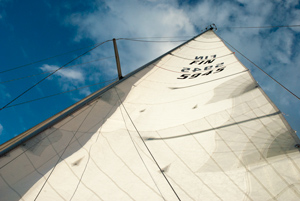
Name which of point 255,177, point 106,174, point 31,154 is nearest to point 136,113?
point 106,174

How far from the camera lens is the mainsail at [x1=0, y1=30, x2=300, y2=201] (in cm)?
269

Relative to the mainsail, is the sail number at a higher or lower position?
higher

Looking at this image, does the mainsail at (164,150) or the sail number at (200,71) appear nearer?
the mainsail at (164,150)

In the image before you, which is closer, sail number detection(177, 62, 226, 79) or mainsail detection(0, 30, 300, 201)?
mainsail detection(0, 30, 300, 201)

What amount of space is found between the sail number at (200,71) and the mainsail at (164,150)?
0.75 meters

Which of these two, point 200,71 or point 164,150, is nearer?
point 164,150

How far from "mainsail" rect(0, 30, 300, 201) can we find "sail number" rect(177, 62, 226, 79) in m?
0.75

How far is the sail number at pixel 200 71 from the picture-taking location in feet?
17.1

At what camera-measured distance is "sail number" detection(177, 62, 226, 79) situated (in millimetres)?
5204

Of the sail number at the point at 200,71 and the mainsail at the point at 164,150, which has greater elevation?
the sail number at the point at 200,71

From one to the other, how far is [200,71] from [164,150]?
9.92ft

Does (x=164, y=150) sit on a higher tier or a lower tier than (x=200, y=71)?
lower

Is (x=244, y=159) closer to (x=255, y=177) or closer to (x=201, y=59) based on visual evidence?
(x=255, y=177)

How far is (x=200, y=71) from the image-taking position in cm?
555
